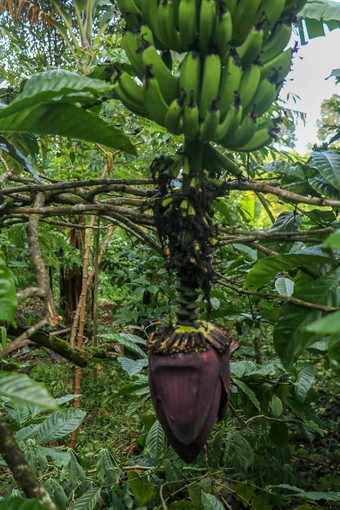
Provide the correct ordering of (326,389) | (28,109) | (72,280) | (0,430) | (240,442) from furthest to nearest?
(72,280), (326,389), (240,442), (28,109), (0,430)

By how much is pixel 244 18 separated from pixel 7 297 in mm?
426

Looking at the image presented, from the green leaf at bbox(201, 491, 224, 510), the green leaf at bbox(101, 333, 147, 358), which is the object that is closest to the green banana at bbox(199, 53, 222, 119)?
the green leaf at bbox(101, 333, 147, 358)

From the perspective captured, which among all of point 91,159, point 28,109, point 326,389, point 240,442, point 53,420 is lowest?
point 326,389

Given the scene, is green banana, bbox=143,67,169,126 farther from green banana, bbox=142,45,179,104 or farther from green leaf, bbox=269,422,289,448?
green leaf, bbox=269,422,289,448

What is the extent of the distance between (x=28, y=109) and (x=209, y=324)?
0.32 m

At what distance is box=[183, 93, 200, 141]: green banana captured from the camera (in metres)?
0.48

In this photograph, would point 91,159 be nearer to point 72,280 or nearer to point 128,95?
point 72,280

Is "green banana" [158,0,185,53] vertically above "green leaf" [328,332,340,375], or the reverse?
"green banana" [158,0,185,53]

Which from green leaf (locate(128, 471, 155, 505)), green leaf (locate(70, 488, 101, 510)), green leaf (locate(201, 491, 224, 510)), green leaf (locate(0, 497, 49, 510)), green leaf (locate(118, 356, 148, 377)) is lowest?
green leaf (locate(128, 471, 155, 505))

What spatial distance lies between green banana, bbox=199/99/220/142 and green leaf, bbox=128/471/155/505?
2.62 ft

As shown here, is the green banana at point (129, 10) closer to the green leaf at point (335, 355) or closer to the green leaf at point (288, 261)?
the green leaf at point (288, 261)

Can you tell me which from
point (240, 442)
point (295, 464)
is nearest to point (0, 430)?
point (240, 442)

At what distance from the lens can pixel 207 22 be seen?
47cm

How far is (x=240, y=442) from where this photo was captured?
1117mm
